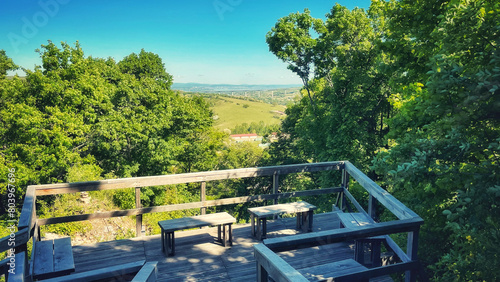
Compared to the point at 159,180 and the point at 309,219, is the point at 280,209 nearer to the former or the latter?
the point at 309,219

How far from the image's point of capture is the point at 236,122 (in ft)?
343

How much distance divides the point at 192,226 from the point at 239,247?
76cm

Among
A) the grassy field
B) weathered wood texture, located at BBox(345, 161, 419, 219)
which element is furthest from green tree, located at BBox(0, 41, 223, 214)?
the grassy field

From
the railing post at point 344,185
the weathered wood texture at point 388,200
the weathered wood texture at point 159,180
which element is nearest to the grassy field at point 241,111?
the railing post at point 344,185

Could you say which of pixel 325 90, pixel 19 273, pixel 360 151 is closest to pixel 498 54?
pixel 19 273

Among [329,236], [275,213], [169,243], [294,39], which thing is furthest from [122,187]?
[294,39]

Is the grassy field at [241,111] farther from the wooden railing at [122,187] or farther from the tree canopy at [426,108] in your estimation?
the wooden railing at [122,187]

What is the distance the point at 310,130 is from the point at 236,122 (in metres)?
85.9

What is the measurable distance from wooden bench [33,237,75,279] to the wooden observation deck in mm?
89

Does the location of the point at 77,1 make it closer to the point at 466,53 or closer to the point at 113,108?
the point at 113,108

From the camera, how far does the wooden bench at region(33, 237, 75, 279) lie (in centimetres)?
307

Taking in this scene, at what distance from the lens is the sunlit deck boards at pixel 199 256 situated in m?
3.90

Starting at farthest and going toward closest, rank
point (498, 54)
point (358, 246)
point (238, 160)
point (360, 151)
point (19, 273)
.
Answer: point (238, 160) < point (360, 151) < point (358, 246) < point (498, 54) < point (19, 273)

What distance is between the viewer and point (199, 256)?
171 inches
